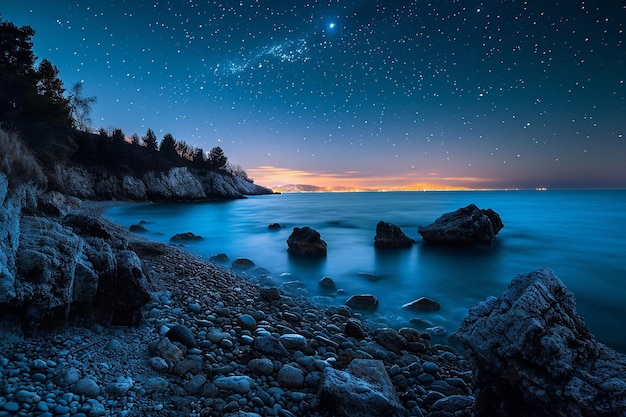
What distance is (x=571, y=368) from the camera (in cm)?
242

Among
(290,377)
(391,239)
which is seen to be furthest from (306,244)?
(290,377)

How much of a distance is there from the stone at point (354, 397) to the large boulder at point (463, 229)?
15425 mm

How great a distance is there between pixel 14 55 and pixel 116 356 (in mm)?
36241

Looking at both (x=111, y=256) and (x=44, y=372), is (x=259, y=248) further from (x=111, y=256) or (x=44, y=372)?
(x=44, y=372)

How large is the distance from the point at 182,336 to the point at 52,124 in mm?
24053

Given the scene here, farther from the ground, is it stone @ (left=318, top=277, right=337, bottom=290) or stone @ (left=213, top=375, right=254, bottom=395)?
stone @ (left=213, top=375, right=254, bottom=395)

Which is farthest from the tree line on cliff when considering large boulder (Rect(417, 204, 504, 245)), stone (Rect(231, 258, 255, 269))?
large boulder (Rect(417, 204, 504, 245))

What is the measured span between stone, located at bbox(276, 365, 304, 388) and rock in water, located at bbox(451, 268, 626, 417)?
2143mm

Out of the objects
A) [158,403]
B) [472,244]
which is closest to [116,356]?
[158,403]

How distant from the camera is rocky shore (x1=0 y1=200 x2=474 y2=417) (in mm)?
3025

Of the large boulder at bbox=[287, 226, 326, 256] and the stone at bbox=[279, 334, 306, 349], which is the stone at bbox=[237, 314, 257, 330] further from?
the large boulder at bbox=[287, 226, 326, 256]

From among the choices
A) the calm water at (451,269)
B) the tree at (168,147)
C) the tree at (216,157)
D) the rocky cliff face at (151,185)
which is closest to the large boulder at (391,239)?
the calm water at (451,269)

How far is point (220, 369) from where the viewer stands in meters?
3.91

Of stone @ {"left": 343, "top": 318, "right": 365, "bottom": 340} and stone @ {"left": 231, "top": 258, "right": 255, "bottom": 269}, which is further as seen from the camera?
stone @ {"left": 231, "top": 258, "right": 255, "bottom": 269}
